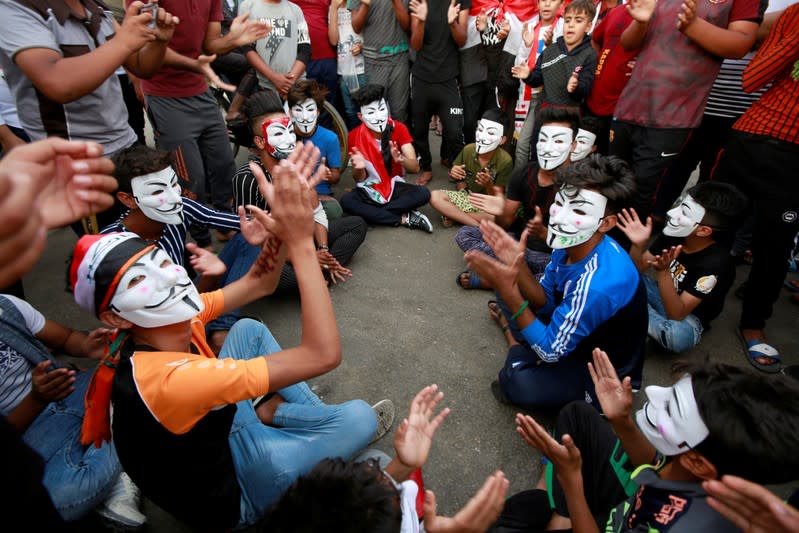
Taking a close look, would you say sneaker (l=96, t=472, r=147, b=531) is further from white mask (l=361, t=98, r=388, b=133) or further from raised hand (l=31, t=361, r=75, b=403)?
white mask (l=361, t=98, r=388, b=133)

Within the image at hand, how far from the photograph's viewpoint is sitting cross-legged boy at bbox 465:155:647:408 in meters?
2.14

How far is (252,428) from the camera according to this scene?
1.89 metres

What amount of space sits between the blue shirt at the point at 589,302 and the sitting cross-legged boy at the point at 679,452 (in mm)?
406

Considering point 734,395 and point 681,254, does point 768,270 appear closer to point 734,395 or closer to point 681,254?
point 681,254

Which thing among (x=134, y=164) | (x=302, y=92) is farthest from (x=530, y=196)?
(x=134, y=164)

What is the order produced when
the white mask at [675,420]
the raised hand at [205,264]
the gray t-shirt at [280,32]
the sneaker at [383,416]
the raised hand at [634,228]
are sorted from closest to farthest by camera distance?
the white mask at [675,420] < the raised hand at [205,264] < the sneaker at [383,416] < the raised hand at [634,228] < the gray t-shirt at [280,32]

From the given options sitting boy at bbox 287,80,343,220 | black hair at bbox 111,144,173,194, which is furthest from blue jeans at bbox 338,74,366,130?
black hair at bbox 111,144,173,194

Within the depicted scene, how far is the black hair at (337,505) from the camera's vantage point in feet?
3.22

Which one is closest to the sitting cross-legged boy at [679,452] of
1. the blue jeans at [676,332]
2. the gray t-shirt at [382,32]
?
the blue jeans at [676,332]

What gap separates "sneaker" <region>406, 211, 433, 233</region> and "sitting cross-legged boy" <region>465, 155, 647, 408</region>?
6.11 ft

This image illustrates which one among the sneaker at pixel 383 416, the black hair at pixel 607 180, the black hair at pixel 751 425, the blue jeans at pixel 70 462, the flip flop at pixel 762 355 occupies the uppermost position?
the black hair at pixel 751 425

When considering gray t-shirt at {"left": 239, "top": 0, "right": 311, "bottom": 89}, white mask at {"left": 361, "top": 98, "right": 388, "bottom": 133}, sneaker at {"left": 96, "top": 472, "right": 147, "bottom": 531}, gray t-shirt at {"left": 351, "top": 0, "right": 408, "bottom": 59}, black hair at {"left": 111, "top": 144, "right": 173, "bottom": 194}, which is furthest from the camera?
gray t-shirt at {"left": 351, "top": 0, "right": 408, "bottom": 59}

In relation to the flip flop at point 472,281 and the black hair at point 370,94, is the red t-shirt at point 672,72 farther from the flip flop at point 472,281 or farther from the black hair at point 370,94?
the black hair at point 370,94

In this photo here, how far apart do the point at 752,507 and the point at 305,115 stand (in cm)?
382
